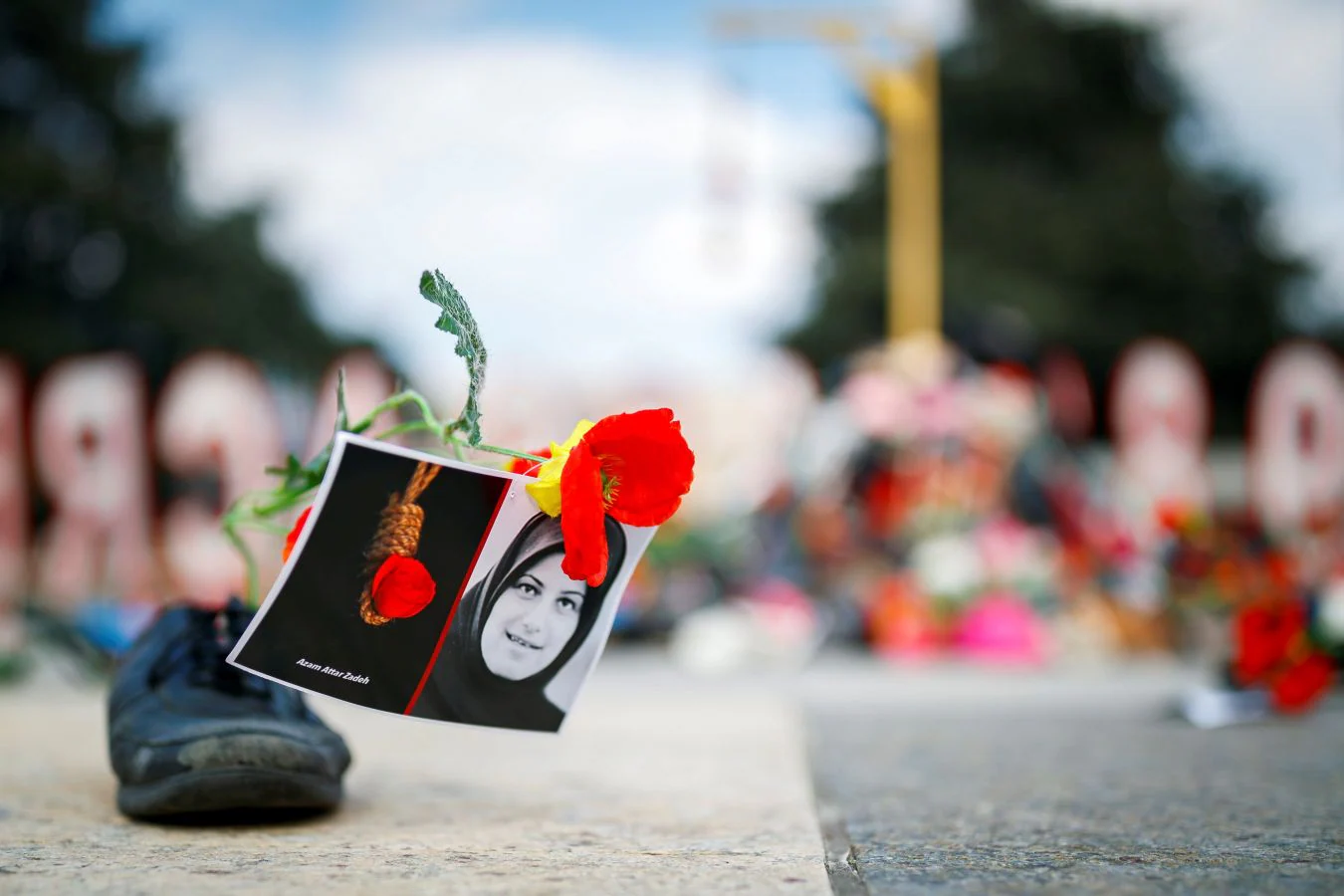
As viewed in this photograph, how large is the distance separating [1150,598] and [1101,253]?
1661cm

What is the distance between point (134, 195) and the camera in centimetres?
2145

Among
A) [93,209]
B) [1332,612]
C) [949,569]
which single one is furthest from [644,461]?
[93,209]

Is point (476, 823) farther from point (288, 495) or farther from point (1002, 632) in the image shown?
point (1002, 632)

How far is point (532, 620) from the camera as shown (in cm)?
177

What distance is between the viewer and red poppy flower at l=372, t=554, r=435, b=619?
1635 mm

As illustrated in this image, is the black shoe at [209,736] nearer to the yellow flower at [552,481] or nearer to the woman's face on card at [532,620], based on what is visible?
A: the woman's face on card at [532,620]

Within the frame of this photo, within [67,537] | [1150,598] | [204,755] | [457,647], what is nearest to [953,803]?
[457,647]

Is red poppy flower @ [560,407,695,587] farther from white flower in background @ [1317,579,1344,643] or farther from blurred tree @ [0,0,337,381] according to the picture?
blurred tree @ [0,0,337,381]

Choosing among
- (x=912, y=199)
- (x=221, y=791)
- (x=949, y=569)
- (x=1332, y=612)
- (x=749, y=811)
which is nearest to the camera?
(x=221, y=791)

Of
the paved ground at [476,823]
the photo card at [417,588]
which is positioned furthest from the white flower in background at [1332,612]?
the photo card at [417,588]

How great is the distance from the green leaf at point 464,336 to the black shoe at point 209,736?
1.69 ft

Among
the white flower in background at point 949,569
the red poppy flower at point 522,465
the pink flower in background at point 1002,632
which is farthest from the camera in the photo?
the white flower in background at point 949,569

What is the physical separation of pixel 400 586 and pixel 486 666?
0.19 metres

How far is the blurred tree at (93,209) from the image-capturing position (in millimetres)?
19797
